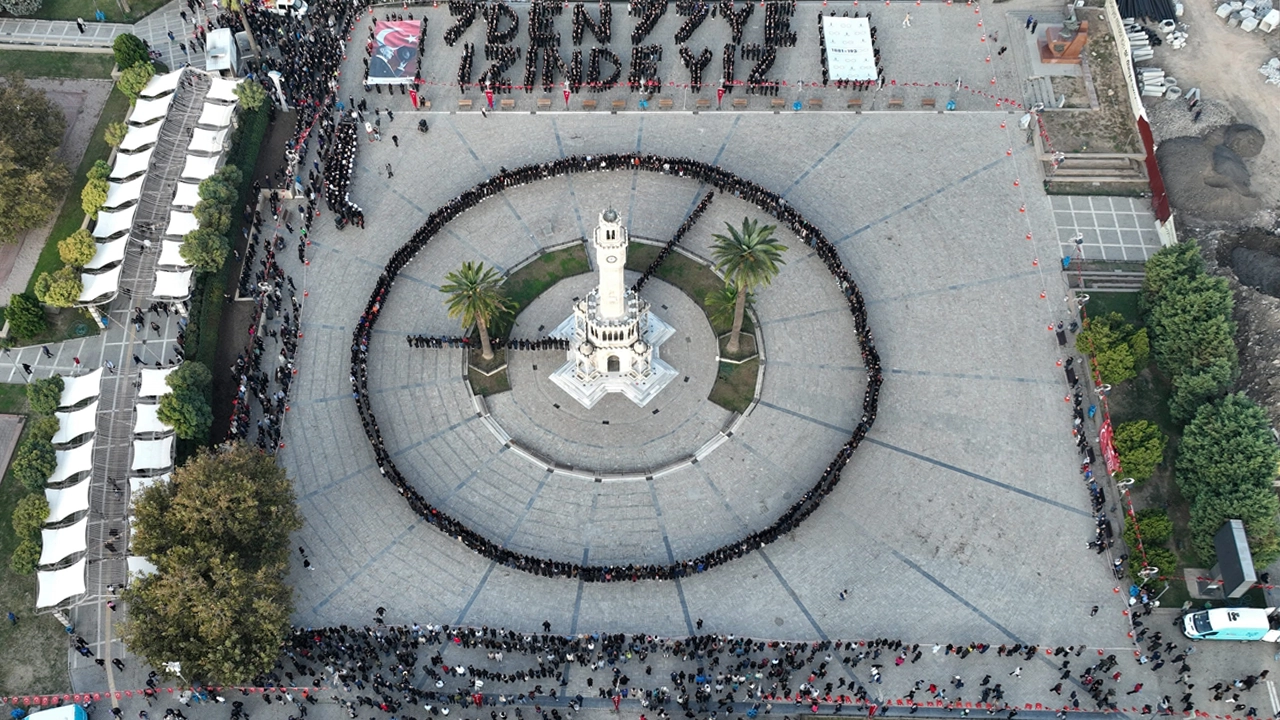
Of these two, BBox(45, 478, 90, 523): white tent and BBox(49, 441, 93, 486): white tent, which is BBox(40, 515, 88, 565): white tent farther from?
BBox(49, 441, 93, 486): white tent

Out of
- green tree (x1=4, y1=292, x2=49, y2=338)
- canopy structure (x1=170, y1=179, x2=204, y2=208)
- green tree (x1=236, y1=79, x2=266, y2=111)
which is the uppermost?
green tree (x1=236, y1=79, x2=266, y2=111)

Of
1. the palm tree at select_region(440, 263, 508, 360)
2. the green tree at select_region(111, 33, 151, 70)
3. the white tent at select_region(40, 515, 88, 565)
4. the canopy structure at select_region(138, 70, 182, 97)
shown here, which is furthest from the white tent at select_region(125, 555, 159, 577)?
the green tree at select_region(111, 33, 151, 70)

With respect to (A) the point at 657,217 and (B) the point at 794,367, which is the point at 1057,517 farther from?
(A) the point at 657,217

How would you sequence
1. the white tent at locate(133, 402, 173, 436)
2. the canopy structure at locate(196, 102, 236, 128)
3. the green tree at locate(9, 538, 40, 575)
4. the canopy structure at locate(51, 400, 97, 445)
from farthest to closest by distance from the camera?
1. the canopy structure at locate(196, 102, 236, 128)
2. the canopy structure at locate(51, 400, 97, 445)
3. the white tent at locate(133, 402, 173, 436)
4. the green tree at locate(9, 538, 40, 575)

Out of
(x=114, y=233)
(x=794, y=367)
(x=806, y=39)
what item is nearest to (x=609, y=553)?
(x=794, y=367)

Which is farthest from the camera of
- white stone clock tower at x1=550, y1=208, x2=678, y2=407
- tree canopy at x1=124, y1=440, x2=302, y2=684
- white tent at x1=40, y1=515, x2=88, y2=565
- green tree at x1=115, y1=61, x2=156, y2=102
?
green tree at x1=115, y1=61, x2=156, y2=102

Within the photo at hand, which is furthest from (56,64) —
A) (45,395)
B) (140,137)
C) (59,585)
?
(59,585)
